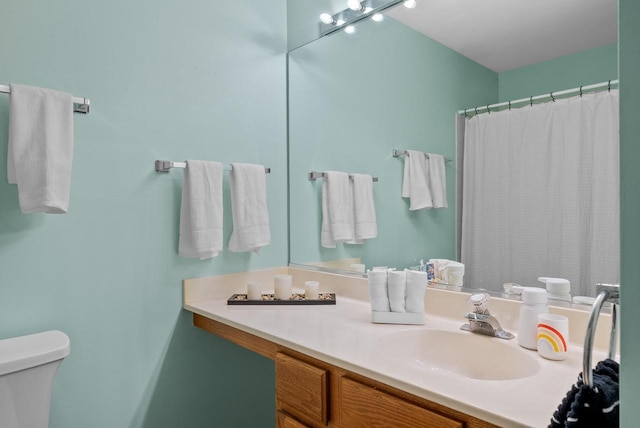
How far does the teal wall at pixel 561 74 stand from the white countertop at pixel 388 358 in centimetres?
75

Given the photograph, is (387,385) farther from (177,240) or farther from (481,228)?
(177,240)

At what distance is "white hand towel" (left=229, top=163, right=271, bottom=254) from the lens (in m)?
1.69

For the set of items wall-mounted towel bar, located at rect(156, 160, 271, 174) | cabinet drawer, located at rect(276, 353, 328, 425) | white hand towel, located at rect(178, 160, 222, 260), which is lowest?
cabinet drawer, located at rect(276, 353, 328, 425)

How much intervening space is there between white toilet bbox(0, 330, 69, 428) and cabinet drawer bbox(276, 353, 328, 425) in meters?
0.63

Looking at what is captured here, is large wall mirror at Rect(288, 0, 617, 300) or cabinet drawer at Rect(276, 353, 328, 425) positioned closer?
cabinet drawer at Rect(276, 353, 328, 425)

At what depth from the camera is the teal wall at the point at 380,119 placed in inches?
58.1

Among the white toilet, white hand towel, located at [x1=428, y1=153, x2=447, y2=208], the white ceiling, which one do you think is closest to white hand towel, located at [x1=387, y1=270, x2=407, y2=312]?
white hand towel, located at [x1=428, y1=153, x2=447, y2=208]

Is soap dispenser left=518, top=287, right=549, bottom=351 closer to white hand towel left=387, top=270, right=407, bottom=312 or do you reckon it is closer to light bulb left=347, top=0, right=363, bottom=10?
white hand towel left=387, top=270, right=407, bottom=312

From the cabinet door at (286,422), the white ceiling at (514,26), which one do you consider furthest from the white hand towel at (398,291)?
the white ceiling at (514,26)

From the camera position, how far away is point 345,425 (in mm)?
1021

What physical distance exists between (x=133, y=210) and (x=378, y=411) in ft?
3.58

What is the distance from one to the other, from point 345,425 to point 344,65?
4.90 ft

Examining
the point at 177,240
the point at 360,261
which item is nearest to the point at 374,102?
the point at 360,261

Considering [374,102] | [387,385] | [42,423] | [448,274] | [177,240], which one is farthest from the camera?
[374,102]
